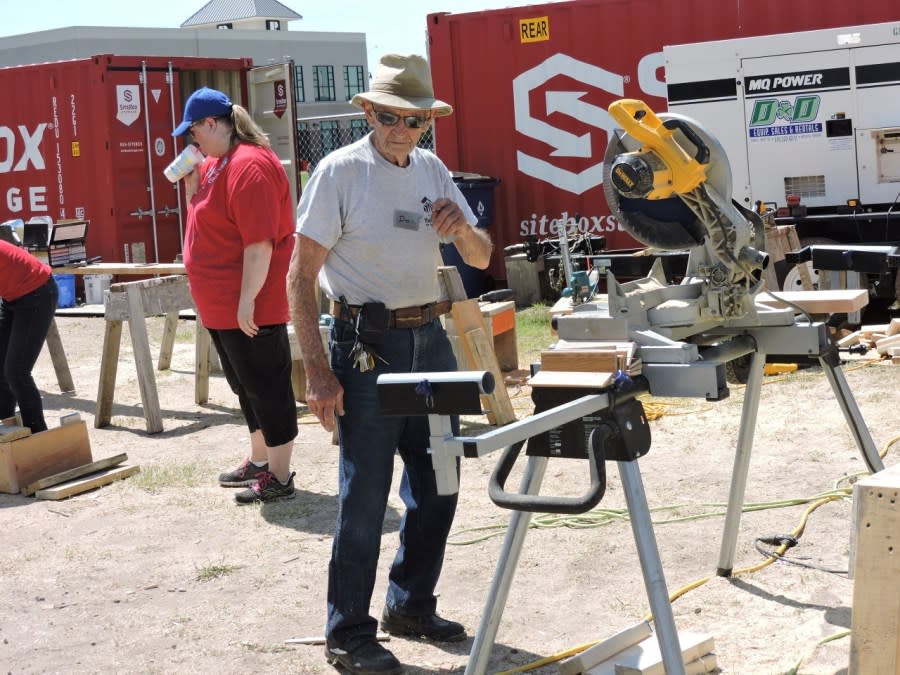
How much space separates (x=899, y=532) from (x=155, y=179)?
13812 millimetres

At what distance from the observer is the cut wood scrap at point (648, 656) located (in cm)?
366

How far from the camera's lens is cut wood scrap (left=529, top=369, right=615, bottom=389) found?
317 cm

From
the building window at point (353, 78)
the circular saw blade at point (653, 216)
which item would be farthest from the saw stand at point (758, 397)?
the building window at point (353, 78)

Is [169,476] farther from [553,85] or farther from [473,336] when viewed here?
[553,85]

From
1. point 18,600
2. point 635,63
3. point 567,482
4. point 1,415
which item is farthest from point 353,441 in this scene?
point 635,63

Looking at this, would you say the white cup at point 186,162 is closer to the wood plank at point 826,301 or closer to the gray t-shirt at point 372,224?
the gray t-shirt at point 372,224

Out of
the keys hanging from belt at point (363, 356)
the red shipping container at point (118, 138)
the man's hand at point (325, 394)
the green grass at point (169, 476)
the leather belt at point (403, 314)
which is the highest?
the red shipping container at point (118, 138)

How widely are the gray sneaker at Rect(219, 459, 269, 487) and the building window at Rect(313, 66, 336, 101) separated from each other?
3927 centimetres

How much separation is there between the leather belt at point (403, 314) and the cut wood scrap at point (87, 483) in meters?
3.22

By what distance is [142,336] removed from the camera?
8.23m

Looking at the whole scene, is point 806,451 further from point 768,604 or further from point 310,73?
point 310,73

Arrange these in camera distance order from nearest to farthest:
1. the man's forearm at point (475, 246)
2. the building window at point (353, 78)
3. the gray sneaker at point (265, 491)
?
the man's forearm at point (475, 246) < the gray sneaker at point (265, 491) < the building window at point (353, 78)

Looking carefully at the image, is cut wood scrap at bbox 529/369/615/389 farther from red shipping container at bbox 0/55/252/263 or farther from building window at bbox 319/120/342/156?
building window at bbox 319/120/342/156

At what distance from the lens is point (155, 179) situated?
15.6m
